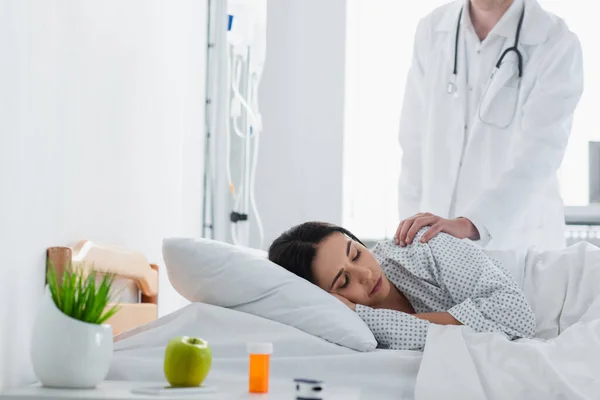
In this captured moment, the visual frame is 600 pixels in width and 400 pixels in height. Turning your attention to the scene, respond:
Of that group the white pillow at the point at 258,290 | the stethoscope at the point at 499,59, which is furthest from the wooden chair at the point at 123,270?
the stethoscope at the point at 499,59

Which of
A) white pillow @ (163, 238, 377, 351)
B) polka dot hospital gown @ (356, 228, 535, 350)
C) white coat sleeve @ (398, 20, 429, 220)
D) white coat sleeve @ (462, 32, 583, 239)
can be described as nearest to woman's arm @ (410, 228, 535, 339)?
polka dot hospital gown @ (356, 228, 535, 350)

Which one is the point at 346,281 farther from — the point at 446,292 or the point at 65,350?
the point at 65,350

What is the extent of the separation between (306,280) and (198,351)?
1.65 ft

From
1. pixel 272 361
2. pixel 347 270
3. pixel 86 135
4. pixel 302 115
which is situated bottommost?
pixel 272 361

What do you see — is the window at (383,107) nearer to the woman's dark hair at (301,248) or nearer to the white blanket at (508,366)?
the woman's dark hair at (301,248)

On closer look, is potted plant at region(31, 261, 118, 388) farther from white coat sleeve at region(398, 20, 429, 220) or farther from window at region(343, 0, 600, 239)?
window at region(343, 0, 600, 239)

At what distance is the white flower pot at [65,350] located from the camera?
1217 millimetres

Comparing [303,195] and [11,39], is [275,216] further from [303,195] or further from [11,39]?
[11,39]

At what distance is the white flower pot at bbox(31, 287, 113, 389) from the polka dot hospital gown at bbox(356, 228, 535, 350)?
2.04ft

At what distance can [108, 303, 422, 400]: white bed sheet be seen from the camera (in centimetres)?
141

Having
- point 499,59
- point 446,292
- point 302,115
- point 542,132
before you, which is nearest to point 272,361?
point 446,292

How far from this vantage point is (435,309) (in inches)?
73.3

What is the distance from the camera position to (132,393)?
3.91 feet

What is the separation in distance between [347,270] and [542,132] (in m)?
0.87
